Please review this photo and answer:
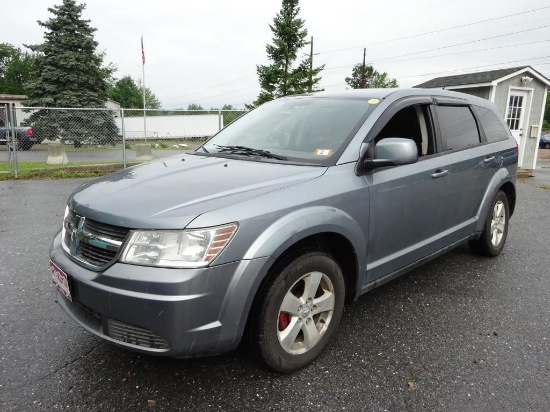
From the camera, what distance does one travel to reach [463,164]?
3.63 m

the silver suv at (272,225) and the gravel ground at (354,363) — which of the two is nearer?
the silver suv at (272,225)

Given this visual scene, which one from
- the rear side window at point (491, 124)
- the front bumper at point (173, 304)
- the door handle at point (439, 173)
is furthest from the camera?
the rear side window at point (491, 124)

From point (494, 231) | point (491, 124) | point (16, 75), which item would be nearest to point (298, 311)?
point (494, 231)

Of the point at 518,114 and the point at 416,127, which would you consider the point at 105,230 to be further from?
the point at 518,114

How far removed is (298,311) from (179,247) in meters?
0.85

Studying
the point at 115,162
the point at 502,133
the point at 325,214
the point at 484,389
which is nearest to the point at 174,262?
the point at 325,214

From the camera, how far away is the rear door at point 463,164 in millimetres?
3539

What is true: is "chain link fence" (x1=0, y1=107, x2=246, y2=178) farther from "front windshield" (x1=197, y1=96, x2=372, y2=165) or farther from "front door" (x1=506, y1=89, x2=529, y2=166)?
"front door" (x1=506, y1=89, x2=529, y2=166)

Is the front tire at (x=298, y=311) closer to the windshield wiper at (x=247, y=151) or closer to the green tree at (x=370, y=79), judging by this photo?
the windshield wiper at (x=247, y=151)

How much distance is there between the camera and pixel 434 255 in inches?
138

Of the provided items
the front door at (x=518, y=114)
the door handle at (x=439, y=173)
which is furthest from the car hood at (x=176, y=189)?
the front door at (x=518, y=114)

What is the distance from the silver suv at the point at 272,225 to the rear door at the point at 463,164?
20mm

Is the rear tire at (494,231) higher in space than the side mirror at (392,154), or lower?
lower

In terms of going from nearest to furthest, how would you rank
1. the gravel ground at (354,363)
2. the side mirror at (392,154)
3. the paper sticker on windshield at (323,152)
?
the gravel ground at (354,363)
the side mirror at (392,154)
the paper sticker on windshield at (323,152)
